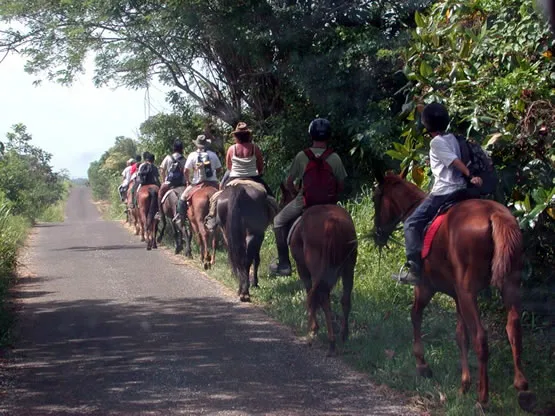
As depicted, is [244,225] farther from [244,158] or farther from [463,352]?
[463,352]

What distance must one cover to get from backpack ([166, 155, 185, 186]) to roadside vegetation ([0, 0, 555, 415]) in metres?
1.62

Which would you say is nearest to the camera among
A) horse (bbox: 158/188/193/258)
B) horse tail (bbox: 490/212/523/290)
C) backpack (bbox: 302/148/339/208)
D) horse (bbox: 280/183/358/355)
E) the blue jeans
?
horse tail (bbox: 490/212/523/290)

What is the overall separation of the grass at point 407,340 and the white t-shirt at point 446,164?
1.59 metres

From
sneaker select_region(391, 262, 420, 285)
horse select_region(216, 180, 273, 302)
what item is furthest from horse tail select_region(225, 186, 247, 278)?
sneaker select_region(391, 262, 420, 285)

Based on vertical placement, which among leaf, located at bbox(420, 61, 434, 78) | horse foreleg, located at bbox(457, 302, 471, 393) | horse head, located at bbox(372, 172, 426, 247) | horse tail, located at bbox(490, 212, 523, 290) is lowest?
horse foreleg, located at bbox(457, 302, 471, 393)

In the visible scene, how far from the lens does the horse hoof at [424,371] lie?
7094 millimetres

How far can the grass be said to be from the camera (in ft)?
21.2

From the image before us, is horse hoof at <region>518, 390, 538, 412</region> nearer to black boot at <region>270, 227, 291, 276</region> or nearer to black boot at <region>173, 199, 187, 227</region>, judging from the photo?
black boot at <region>270, 227, 291, 276</region>

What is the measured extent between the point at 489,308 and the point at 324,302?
177cm

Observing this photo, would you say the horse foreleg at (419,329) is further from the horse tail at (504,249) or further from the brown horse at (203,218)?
the brown horse at (203,218)

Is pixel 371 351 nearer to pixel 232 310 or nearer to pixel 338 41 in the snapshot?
pixel 232 310

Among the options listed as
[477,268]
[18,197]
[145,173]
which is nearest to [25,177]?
[18,197]

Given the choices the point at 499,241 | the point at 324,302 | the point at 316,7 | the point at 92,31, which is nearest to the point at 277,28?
the point at 316,7

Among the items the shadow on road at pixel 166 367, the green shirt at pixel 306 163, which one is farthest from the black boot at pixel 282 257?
the green shirt at pixel 306 163
